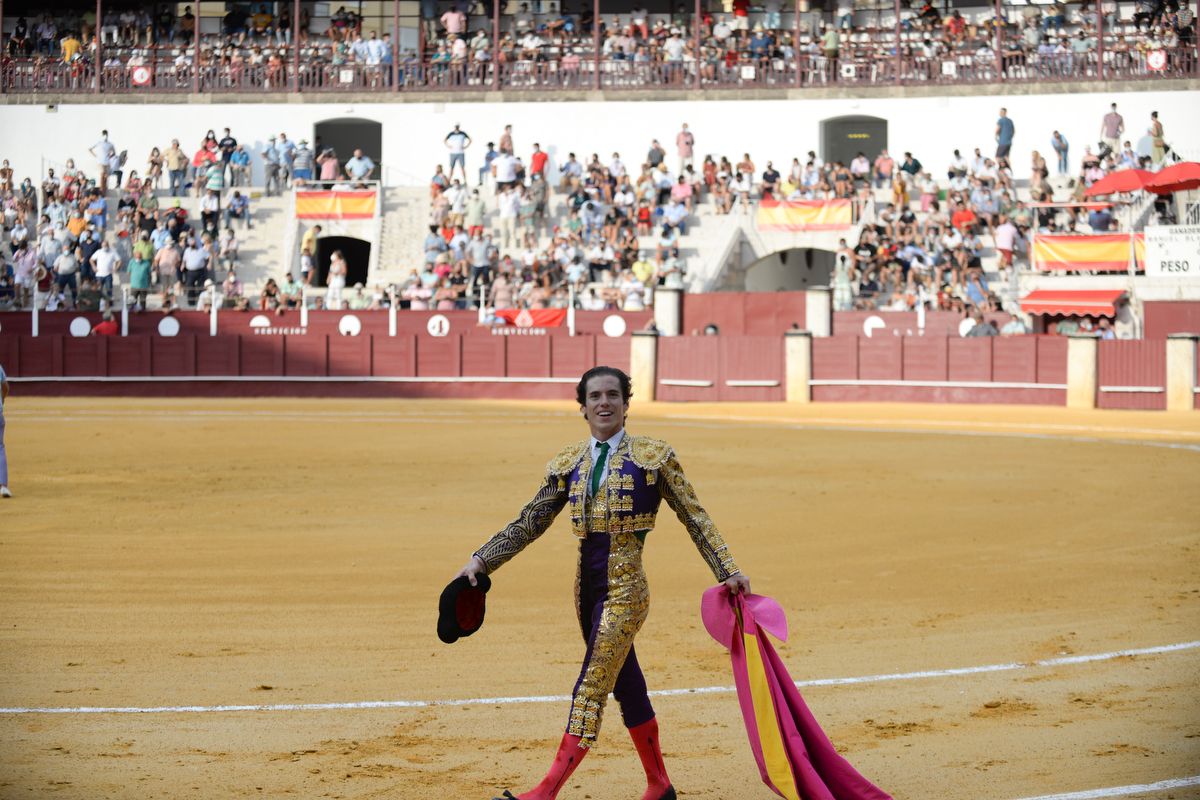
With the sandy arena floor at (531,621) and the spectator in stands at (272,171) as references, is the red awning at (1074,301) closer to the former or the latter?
the sandy arena floor at (531,621)

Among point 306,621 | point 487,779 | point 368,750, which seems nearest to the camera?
point 487,779

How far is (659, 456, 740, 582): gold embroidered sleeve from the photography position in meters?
5.01

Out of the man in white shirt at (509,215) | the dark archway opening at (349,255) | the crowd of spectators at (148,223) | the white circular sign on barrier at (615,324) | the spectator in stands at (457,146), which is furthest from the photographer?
the dark archway opening at (349,255)

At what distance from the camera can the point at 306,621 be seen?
8195 mm

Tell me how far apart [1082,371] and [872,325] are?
11.2 feet

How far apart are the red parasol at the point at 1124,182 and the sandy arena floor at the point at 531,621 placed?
934 centimetres

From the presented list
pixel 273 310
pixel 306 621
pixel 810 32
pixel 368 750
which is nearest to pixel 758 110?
pixel 810 32

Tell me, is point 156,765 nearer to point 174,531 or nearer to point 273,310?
point 174,531

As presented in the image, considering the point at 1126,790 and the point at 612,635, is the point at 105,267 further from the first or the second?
the point at 1126,790

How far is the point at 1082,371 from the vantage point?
2431 cm

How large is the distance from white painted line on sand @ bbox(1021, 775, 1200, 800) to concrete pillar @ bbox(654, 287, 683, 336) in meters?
21.8

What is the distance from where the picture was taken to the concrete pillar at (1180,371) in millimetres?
23766

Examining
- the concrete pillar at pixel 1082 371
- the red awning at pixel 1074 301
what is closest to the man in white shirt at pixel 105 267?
the red awning at pixel 1074 301

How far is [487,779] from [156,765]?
114 centimetres
